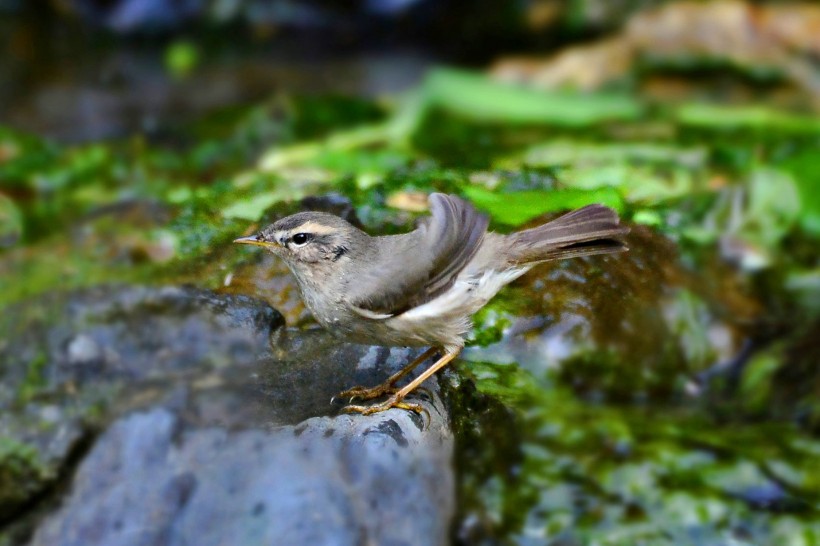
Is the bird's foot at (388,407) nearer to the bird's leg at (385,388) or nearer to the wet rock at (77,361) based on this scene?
the bird's leg at (385,388)

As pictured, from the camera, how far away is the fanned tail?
327cm

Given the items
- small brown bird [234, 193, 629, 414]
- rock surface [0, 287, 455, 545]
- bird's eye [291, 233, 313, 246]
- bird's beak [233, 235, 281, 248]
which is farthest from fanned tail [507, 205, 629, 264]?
bird's beak [233, 235, 281, 248]

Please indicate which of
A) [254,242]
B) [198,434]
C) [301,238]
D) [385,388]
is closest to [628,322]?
[385,388]

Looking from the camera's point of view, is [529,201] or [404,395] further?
[529,201]

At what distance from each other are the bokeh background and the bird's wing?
0.27 m

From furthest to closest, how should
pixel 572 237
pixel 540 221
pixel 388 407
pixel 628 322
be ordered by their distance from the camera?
pixel 628 322 → pixel 540 221 → pixel 572 237 → pixel 388 407

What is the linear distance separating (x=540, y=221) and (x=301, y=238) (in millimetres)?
997

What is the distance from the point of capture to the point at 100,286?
154 inches

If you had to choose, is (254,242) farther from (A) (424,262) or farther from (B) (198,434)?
(B) (198,434)

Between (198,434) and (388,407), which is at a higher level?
(388,407)

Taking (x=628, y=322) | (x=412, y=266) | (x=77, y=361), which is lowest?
(x=77, y=361)

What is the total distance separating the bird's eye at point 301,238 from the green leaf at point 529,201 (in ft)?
2.41

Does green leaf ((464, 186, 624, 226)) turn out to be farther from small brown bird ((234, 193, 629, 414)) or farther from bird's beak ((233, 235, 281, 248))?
bird's beak ((233, 235, 281, 248))

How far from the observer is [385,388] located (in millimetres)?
3291
